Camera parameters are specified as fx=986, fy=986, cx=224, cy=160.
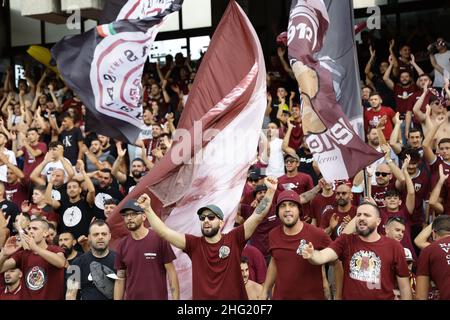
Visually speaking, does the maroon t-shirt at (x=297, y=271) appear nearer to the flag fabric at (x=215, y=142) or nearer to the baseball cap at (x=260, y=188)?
the flag fabric at (x=215, y=142)

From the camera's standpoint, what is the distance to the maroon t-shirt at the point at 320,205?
1098 centimetres

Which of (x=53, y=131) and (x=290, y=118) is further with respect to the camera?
(x=53, y=131)

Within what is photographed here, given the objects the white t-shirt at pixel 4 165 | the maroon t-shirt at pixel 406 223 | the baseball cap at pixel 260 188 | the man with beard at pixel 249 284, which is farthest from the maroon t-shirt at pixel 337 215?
the white t-shirt at pixel 4 165

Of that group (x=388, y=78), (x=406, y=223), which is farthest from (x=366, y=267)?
(x=388, y=78)

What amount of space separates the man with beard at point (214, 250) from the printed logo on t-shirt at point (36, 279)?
1.32 metres

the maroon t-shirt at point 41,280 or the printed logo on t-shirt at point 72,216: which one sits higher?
the printed logo on t-shirt at point 72,216

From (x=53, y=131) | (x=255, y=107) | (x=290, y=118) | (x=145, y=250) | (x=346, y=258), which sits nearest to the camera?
(x=346, y=258)

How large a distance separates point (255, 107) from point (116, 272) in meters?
2.61

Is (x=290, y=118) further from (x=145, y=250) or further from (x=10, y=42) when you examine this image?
(x=10, y=42)

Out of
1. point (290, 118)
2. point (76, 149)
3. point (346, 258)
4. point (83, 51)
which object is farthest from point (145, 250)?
point (76, 149)

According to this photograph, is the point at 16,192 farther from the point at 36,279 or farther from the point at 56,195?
the point at 36,279

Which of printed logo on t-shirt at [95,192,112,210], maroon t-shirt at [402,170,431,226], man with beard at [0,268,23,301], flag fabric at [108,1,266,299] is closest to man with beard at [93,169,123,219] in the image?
printed logo on t-shirt at [95,192,112,210]

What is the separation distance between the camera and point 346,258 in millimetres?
8312

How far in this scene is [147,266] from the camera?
9023 millimetres
